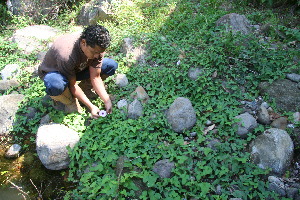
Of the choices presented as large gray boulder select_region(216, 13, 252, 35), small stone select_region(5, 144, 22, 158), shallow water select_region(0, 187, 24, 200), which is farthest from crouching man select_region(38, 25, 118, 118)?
large gray boulder select_region(216, 13, 252, 35)

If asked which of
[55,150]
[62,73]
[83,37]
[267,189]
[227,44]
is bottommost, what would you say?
[267,189]

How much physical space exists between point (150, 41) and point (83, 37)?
2.08 m

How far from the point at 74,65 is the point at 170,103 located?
4.86 ft

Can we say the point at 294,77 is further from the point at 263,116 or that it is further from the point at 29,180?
the point at 29,180

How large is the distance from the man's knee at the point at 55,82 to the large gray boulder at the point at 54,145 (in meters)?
0.56

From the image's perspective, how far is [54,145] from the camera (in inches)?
136

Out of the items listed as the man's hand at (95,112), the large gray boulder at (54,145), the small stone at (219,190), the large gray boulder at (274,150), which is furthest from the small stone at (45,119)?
the large gray boulder at (274,150)

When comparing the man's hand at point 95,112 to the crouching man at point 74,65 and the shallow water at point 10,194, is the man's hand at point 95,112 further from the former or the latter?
the shallow water at point 10,194

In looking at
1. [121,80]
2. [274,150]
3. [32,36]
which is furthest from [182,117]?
[32,36]

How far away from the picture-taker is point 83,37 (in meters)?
3.27

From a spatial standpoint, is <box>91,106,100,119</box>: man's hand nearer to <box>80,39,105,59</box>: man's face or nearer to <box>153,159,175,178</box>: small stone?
<box>80,39,105,59</box>: man's face

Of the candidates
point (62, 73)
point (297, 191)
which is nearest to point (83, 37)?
point (62, 73)

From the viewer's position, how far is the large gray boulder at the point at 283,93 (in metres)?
3.75

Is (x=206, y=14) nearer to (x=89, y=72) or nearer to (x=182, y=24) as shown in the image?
(x=182, y=24)
